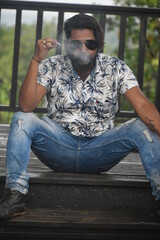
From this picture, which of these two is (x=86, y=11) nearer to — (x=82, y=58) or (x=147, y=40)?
(x=82, y=58)

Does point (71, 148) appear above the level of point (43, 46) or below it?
below

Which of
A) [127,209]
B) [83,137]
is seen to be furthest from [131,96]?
[127,209]

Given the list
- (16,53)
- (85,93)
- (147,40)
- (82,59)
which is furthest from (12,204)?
(147,40)

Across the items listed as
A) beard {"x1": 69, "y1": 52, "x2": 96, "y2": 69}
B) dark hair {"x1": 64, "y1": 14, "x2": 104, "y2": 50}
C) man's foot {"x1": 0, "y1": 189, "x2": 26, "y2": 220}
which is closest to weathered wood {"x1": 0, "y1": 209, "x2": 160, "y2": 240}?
man's foot {"x1": 0, "y1": 189, "x2": 26, "y2": 220}

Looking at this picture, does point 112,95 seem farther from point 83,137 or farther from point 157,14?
point 157,14

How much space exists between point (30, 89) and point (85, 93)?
0.35m

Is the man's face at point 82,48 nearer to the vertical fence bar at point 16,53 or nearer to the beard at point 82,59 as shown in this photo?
the beard at point 82,59

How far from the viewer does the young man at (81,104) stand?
151 inches

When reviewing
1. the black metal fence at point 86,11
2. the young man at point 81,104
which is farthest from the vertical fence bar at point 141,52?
the young man at point 81,104

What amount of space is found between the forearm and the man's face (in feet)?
0.86

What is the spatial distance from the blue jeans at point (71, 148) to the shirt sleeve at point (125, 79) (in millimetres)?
213

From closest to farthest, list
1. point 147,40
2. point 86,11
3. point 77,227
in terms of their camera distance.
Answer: point 77,227
point 86,11
point 147,40

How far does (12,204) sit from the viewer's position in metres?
3.58

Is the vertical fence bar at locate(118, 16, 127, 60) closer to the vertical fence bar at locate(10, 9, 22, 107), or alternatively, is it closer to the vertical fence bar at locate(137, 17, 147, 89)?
the vertical fence bar at locate(137, 17, 147, 89)
